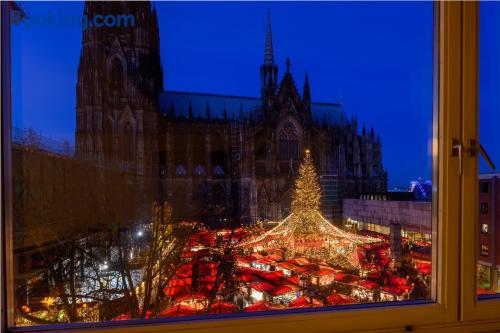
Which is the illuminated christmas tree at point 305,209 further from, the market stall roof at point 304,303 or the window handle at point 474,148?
the window handle at point 474,148

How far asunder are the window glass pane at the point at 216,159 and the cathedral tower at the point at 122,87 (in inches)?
2.4

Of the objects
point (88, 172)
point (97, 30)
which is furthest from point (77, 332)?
point (97, 30)

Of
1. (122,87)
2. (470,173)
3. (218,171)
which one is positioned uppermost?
(122,87)

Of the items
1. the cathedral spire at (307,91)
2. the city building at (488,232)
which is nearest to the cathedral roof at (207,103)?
the cathedral spire at (307,91)

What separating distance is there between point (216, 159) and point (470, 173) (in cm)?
1099

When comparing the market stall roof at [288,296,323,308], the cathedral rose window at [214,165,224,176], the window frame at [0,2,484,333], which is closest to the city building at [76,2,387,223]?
the cathedral rose window at [214,165,224,176]

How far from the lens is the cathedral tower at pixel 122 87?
370 inches

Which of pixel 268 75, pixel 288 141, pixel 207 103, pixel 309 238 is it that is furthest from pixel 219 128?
pixel 309 238

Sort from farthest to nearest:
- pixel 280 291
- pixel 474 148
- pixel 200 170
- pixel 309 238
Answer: pixel 200 170, pixel 309 238, pixel 280 291, pixel 474 148

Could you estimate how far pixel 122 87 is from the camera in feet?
38.0

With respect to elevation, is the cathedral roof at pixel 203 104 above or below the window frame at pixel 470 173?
above

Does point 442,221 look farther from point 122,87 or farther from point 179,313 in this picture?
point 122,87

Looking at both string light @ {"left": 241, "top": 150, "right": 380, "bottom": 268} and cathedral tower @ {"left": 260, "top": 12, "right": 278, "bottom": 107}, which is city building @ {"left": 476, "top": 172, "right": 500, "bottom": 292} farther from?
cathedral tower @ {"left": 260, "top": 12, "right": 278, "bottom": 107}

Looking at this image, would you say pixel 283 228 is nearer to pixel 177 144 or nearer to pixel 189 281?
pixel 189 281
